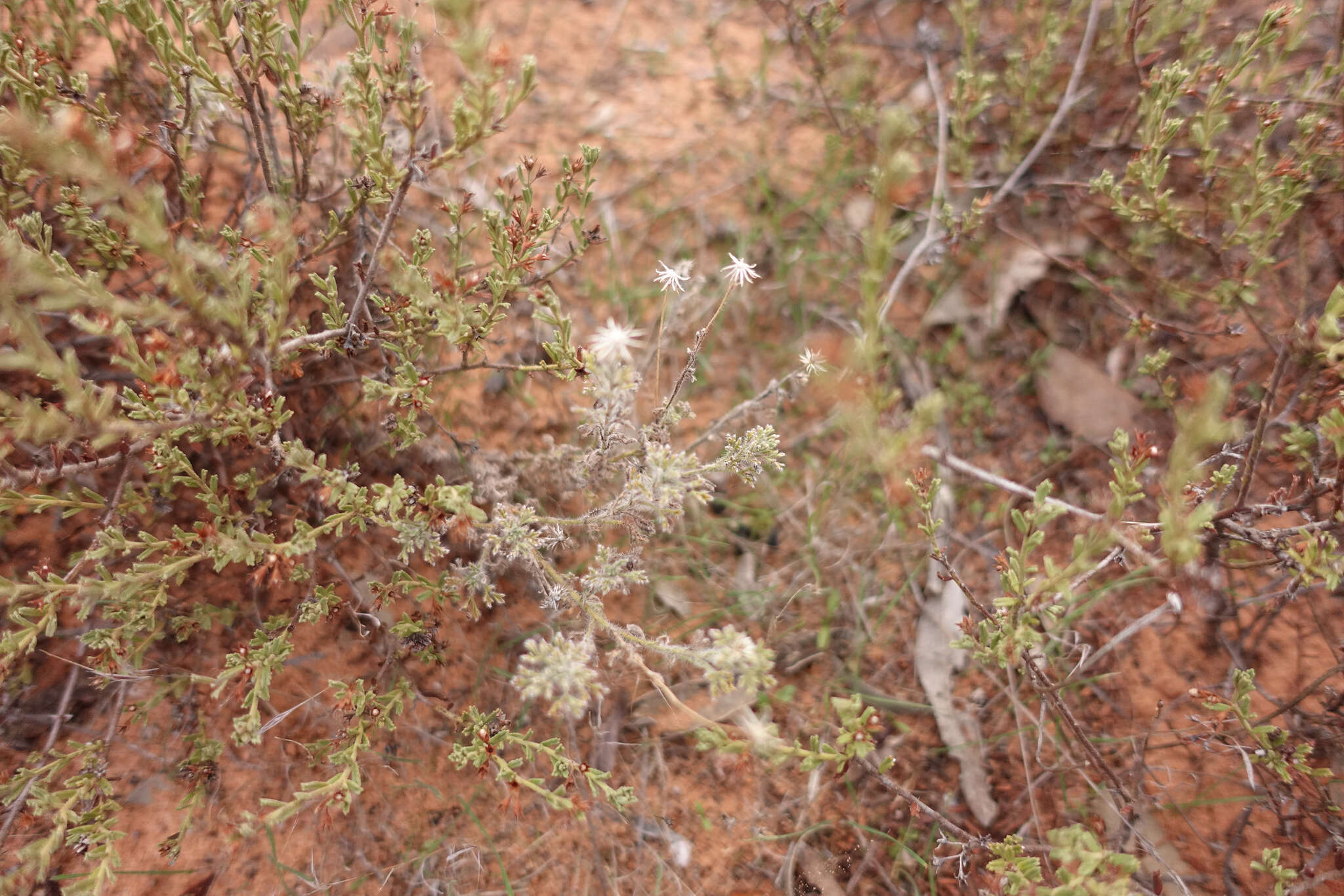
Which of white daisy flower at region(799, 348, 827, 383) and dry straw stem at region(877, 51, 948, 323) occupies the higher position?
dry straw stem at region(877, 51, 948, 323)

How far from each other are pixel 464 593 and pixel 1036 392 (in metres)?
2.29

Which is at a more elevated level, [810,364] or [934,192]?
[934,192]

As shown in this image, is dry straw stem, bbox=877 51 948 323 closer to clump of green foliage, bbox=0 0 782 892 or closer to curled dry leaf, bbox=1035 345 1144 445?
curled dry leaf, bbox=1035 345 1144 445

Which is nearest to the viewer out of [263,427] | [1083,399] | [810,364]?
[263,427]

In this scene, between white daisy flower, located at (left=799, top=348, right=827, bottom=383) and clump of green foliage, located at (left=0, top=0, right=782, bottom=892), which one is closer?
clump of green foliage, located at (left=0, top=0, right=782, bottom=892)

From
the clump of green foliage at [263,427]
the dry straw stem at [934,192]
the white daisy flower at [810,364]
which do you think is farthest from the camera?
the dry straw stem at [934,192]

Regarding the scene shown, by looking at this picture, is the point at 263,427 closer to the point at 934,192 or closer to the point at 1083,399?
the point at 934,192

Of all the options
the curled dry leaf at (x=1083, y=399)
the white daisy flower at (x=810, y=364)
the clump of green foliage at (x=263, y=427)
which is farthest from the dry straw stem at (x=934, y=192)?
the clump of green foliage at (x=263, y=427)

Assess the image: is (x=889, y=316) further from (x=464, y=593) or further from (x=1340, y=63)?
(x=464, y=593)

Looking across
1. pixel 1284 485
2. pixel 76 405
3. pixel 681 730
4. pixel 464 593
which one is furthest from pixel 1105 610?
pixel 76 405

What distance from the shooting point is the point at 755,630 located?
2715 millimetres

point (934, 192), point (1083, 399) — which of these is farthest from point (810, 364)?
point (1083, 399)

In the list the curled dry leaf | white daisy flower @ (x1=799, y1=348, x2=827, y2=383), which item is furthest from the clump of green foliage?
the curled dry leaf

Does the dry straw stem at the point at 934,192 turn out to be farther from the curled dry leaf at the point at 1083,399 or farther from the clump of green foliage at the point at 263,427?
the clump of green foliage at the point at 263,427
